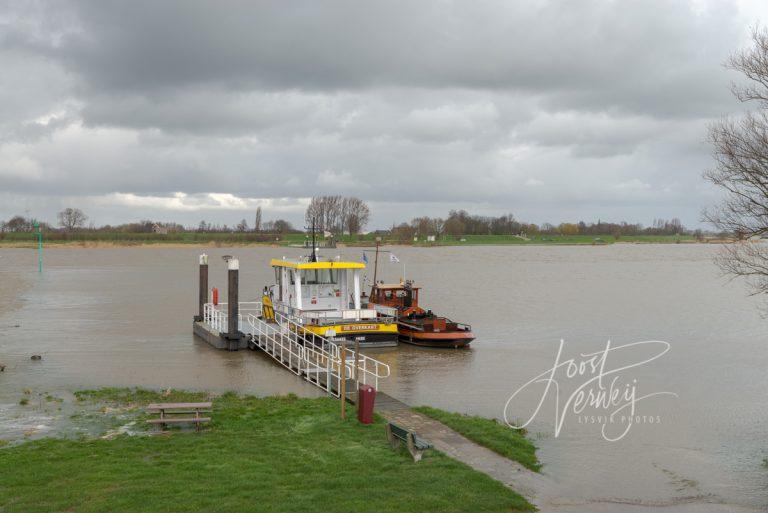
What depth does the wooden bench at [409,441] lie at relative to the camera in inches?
460

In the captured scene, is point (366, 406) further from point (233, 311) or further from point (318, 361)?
point (233, 311)

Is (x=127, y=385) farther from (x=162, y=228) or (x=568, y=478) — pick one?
(x=162, y=228)

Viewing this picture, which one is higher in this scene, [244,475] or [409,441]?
[409,441]

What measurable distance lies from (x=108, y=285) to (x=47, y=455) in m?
53.5

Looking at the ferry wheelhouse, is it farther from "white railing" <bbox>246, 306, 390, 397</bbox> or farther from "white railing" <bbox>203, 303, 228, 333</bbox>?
"white railing" <bbox>203, 303, 228, 333</bbox>

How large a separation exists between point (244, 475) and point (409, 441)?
2670 millimetres

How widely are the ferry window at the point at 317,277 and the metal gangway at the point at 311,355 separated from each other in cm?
165

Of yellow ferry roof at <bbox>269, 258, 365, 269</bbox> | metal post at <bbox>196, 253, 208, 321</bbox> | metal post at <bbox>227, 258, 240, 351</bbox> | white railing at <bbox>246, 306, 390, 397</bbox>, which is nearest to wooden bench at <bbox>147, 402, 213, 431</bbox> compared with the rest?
white railing at <bbox>246, 306, 390, 397</bbox>

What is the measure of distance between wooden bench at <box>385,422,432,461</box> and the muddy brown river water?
2246 mm

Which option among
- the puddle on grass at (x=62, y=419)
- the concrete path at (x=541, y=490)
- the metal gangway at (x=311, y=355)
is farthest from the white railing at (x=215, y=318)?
the concrete path at (x=541, y=490)

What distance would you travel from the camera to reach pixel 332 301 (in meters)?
29.2

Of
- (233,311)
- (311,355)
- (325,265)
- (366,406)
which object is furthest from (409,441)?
(325,265)

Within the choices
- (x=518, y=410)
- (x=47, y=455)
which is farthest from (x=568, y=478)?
(x=47, y=455)

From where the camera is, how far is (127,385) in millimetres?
20422
